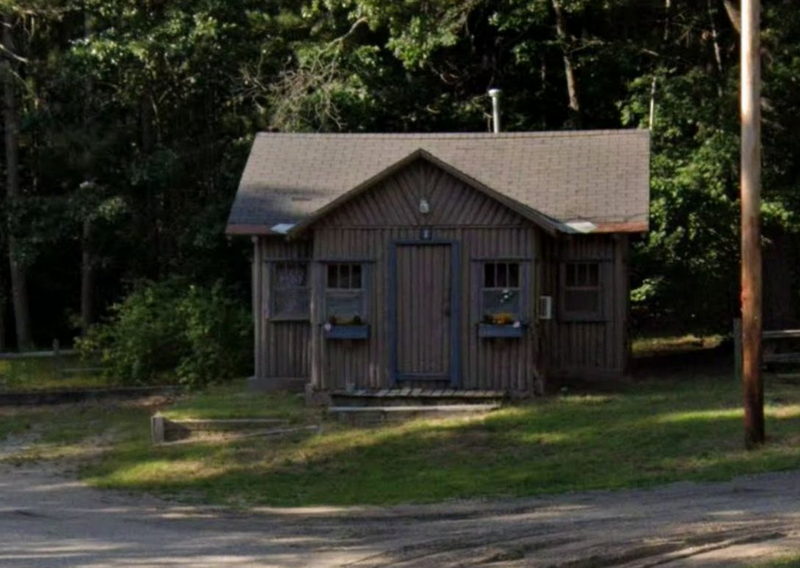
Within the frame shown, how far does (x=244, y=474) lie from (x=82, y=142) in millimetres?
17043

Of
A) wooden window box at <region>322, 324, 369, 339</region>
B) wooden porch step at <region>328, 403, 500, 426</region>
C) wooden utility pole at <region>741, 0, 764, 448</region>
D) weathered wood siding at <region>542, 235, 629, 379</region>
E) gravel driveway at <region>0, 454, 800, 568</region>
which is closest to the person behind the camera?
gravel driveway at <region>0, 454, 800, 568</region>

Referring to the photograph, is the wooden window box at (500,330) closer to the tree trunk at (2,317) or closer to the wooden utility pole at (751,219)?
the wooden utility pole at (751,219)

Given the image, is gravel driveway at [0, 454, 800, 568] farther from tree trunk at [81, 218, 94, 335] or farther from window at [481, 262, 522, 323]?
tree trunk at [81, 218, 94, 335]

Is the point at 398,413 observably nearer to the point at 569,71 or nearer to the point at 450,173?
the point at 450,173

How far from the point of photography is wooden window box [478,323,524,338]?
2145cm

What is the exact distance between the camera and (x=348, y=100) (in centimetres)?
3016

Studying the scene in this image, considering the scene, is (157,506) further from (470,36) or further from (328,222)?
(470,36)

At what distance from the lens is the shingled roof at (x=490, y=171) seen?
77.5ft

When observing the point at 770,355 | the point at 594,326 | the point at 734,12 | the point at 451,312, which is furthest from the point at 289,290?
the point at 734,12

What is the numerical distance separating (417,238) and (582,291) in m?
3.78

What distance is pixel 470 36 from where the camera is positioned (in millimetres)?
32125

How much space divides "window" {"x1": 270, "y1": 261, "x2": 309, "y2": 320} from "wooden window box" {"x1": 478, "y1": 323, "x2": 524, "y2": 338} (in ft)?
12.4

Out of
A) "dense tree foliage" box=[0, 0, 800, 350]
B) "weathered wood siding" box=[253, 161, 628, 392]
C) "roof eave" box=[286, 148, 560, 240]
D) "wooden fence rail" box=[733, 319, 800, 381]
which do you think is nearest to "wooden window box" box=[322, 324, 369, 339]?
"weathered wood siding" box=[253, 161, 628, 392]

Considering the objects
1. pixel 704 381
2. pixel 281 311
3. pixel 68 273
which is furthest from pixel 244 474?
pixel 68 273
